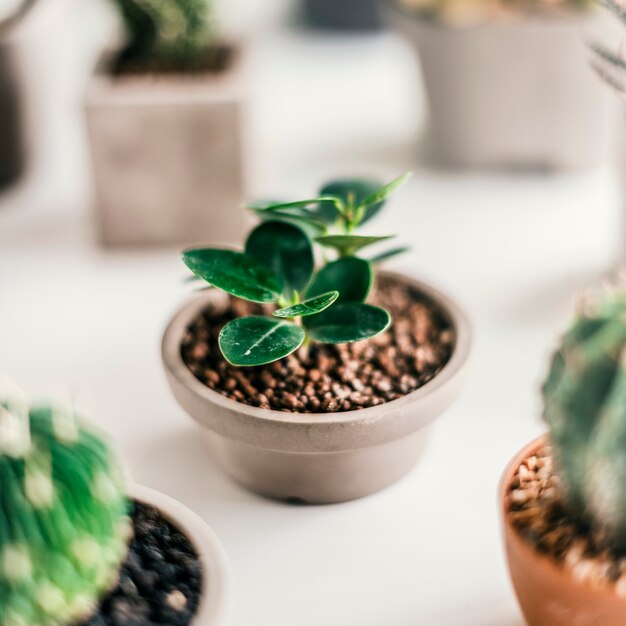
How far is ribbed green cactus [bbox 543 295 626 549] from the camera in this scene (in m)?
0.45

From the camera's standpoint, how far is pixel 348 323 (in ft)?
2.09

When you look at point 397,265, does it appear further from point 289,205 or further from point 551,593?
point 551,593

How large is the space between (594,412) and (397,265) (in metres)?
0.60

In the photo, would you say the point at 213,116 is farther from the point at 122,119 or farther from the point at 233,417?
the point at 233,417

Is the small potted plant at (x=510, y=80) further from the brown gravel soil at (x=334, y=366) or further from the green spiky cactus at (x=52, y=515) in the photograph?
the green spiky cactus at (x=52, y=515)

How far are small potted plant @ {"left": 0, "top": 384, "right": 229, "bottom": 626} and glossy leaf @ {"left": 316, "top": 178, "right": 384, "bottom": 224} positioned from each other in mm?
311

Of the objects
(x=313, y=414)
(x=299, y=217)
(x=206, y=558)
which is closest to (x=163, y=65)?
(x=299, y=217)

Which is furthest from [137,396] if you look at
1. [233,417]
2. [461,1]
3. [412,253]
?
[461,1]

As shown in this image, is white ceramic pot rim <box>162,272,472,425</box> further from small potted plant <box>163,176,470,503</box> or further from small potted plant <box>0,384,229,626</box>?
small potted plant <box>0,384,229,626</box>

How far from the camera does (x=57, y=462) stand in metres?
0.45

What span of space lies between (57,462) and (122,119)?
644 millimetres

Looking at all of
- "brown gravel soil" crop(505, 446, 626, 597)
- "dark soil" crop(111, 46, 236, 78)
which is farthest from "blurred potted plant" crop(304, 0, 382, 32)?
"brown gravel soil" crop(505, 446, 626, 597)

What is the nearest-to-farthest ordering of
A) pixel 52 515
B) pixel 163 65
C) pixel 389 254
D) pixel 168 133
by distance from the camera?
1. pixel 52 515
2. pixel 389 254
3. pixel 168 133
4. pixel 163 65

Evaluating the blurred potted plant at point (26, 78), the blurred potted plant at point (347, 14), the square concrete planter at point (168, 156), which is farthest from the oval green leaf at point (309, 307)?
the blurred potted plant at point (347, 14)
